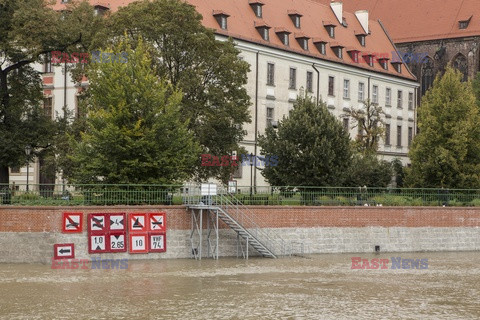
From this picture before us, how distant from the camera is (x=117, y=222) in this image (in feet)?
111

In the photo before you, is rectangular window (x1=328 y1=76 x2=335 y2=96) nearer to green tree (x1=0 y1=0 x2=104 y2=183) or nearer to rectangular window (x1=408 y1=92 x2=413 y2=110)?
rectangular window (x1=408 y1=92 x2=413 y2=110)

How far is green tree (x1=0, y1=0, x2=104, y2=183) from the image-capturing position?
135ft

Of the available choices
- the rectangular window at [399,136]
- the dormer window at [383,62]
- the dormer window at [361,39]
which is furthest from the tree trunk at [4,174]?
the rectangular window at [399,136]

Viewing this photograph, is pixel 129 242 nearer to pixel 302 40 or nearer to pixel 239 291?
pixel 239 291

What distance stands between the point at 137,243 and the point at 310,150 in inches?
468

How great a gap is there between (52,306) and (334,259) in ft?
52.4

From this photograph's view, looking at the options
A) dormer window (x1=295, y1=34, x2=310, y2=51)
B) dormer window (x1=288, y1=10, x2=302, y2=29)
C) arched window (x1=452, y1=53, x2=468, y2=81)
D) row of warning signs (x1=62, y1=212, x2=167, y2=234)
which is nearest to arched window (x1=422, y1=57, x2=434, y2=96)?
arched window (x1=452, y1=53, x2=468, y2=81)

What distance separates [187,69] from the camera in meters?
41.9

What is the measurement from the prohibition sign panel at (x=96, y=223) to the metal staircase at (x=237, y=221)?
3.73 m

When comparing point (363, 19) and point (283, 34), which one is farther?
point (363, 19)

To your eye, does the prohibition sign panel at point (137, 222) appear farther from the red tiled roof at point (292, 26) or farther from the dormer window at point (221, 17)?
the dormer window at point (221, 17)

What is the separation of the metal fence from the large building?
1330cm

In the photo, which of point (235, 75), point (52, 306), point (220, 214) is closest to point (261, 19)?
point (235, 75)

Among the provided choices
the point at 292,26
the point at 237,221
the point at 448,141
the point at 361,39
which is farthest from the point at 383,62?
the point at 237,221
